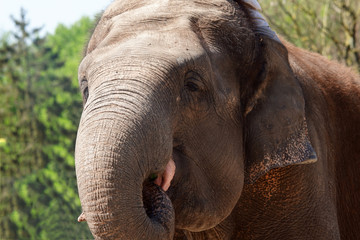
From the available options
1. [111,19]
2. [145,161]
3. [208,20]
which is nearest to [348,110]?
[208,20]

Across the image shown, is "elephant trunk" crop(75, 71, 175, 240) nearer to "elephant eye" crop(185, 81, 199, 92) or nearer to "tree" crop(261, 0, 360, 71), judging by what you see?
"elephant eye" crop(185, 81, 199, 92)

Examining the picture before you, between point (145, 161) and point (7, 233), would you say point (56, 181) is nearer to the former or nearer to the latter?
point (7, 233)

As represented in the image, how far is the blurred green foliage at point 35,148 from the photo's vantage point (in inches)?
762

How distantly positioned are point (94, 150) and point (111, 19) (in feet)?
3.72

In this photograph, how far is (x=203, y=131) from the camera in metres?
3.28

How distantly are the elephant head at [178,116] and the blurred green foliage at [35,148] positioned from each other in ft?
30.0

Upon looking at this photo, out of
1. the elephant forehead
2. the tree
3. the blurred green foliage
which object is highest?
the elephant forehead

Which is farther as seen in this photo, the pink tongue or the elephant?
the pink tongue

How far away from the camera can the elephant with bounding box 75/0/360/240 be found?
2.65 metres

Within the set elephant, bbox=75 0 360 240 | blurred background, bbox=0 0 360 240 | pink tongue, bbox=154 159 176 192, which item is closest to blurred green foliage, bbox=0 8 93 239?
blurred background, bbox=0 0 360 240

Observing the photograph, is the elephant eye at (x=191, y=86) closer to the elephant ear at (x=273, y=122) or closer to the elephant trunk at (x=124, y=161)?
the elephant trunk at (x=124, y=161)

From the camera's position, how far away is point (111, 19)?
3531 mm

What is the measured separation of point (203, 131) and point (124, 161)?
77 centimetres

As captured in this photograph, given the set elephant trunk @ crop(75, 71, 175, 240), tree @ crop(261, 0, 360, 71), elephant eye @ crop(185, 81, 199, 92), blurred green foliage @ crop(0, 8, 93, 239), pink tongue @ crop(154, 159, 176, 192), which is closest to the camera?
elephant trunk @ crop(75, 71, 175, 240)
